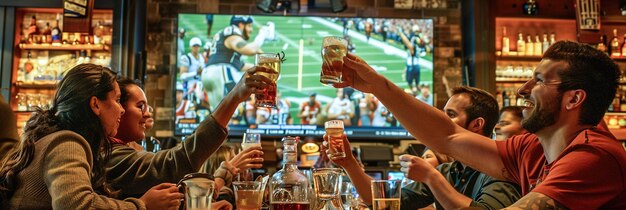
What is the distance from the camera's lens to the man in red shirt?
1.79 meters

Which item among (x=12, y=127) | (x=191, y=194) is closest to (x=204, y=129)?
(x=191, y=194)

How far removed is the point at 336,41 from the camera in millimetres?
2148

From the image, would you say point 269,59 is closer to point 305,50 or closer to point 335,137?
point 335,137

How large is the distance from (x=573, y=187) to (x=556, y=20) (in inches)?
205

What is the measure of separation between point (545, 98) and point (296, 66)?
Answer: 4357mm

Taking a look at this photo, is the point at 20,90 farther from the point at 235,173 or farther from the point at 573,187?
the point at 573,187

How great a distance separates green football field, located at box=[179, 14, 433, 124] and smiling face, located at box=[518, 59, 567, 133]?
13.8ft

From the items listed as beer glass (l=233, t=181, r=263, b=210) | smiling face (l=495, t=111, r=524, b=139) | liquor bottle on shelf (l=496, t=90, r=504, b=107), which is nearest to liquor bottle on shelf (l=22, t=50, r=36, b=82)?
liquor bottle on shelf (l=496, t=90, r=504, b=107)

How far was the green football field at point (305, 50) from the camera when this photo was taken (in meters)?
6.28

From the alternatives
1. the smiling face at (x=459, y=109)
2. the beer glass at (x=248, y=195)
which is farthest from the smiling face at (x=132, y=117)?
the smiling face at (x=459, y=109)

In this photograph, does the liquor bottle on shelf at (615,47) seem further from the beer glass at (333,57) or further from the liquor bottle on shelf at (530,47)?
the beer glass at (333,57)

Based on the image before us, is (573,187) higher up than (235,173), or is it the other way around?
(573,187)

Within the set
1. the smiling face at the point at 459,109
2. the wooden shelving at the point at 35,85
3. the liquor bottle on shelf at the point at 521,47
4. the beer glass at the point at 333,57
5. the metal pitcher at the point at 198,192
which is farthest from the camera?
the liquor bottle on shelf at the point at 521,47

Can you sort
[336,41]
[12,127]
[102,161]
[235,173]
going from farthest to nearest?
[235,173] → [12,127] → [102,161] → [336,41]
